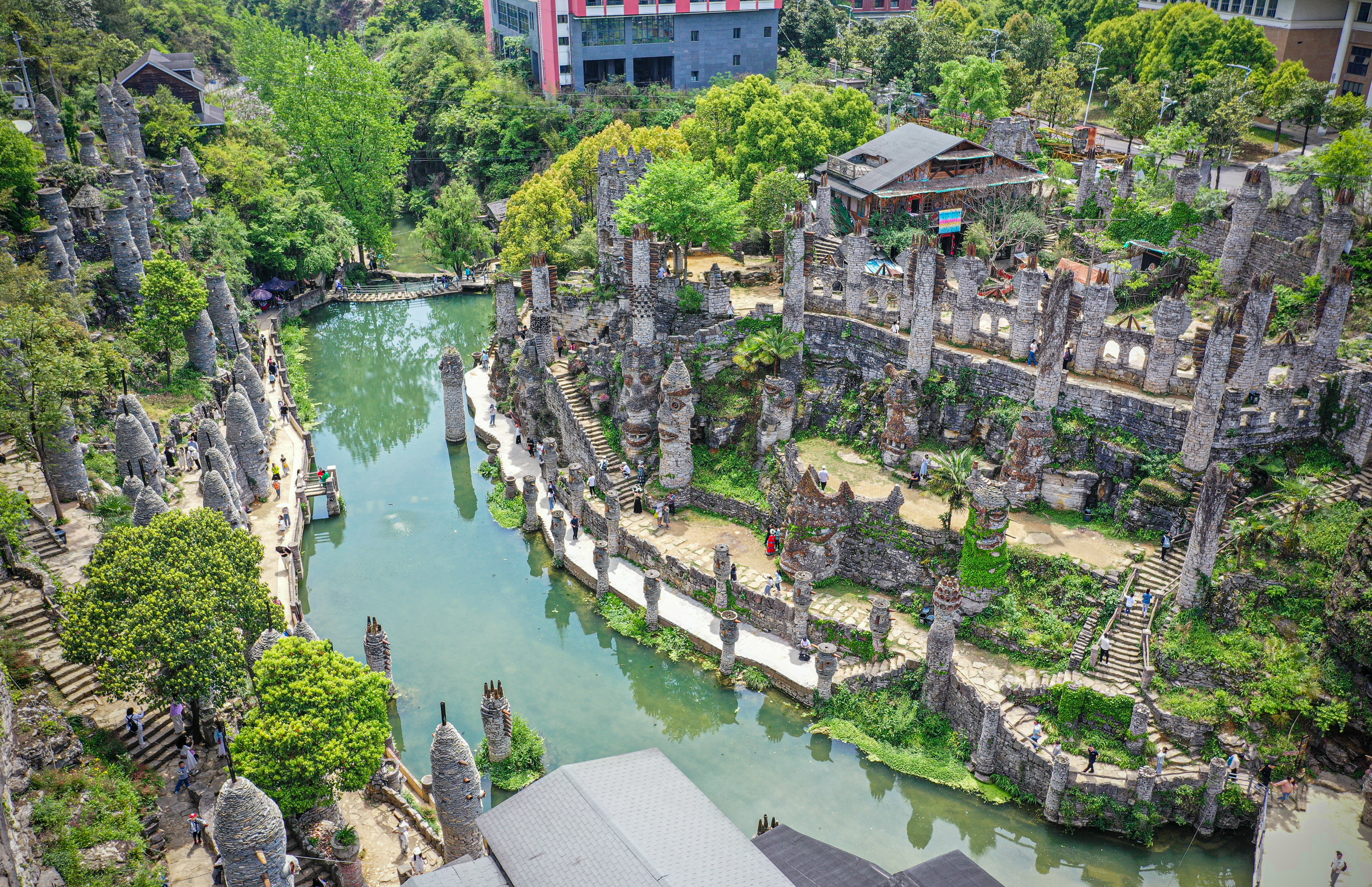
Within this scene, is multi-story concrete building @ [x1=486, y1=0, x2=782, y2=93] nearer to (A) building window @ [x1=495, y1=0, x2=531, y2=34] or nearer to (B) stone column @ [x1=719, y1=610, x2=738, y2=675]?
(A) building window @ [x1=495, y1=0, x2=531, y2=34]

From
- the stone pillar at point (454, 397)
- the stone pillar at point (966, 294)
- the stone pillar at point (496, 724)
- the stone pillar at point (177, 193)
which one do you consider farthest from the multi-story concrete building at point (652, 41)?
the stone pillar at point (496, 724)

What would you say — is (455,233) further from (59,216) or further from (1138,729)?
(1138,729)

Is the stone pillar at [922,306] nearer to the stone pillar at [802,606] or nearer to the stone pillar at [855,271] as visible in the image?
the stone pillar at [855,271]

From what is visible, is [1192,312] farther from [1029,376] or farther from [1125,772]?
[1125,772]

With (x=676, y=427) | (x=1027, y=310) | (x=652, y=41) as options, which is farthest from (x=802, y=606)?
(x=652, y=41)

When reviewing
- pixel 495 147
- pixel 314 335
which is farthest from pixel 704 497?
pixel 495 147

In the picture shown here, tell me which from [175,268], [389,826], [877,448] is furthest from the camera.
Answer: [175,268]
